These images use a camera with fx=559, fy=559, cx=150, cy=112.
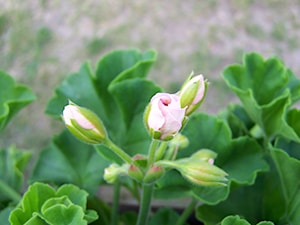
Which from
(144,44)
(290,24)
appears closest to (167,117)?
(144,44)

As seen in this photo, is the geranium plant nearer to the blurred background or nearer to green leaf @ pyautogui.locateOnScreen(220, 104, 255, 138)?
green leaf @ pyautogui.locateOnScreen(220, 104, 255, 138)

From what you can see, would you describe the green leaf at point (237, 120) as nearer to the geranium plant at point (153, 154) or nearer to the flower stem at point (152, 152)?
the geranium plant at point (153, 154)

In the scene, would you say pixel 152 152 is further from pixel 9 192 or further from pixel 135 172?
pixel 9 192

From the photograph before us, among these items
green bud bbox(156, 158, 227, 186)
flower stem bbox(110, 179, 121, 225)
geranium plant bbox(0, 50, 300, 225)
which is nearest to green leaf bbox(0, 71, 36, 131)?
geranium plant bbox(0, 50, 300, 225)

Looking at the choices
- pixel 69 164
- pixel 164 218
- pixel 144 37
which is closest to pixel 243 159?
pixel 164 218

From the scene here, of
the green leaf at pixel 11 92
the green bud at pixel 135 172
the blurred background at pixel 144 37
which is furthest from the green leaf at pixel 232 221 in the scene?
the blurred background at pixel 144 37
